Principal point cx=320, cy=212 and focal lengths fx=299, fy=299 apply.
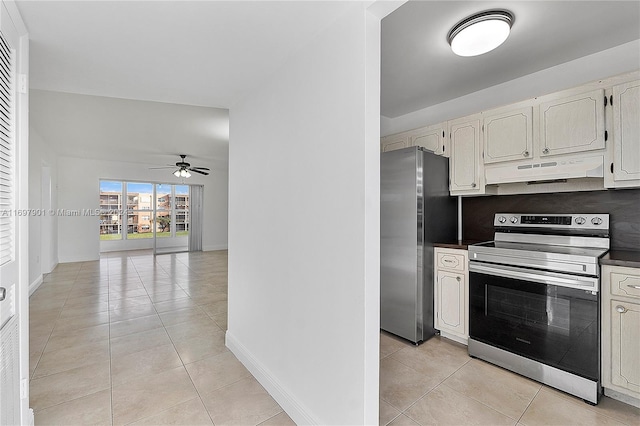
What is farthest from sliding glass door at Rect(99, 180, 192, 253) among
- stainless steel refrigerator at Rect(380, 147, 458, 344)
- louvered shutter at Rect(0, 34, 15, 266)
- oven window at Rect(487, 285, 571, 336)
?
oven window at Rect(487, 285, 571, 336)

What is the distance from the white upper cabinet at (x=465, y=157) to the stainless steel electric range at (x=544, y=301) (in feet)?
1.72

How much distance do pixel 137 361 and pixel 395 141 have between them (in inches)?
133

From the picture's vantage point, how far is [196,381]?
2.23m

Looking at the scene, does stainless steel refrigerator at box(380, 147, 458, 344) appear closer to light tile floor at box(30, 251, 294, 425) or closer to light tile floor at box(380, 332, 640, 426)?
light tile floor at box(380, 332, 640, 426)

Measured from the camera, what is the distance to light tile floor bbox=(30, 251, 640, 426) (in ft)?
6.08

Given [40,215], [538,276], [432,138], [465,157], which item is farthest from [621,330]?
[40,215]

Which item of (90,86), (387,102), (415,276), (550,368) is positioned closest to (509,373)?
(550,368)

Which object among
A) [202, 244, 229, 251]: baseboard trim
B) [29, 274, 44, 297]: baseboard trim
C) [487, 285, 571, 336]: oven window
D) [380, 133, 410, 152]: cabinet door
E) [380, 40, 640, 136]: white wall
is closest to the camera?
[487, 285, 571, 336]: oven window

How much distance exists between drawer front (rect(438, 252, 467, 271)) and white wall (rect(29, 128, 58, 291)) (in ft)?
18.6

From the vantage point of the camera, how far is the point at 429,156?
2.90 meters

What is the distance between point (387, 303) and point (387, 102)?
2305mm

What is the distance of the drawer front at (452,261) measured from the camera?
277 centimetres

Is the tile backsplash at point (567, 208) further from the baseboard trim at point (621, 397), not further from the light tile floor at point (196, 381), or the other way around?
the light tile floor at point (196, 381)

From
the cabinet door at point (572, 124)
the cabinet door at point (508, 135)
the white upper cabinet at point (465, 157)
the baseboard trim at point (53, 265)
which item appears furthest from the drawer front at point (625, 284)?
the baseboard trim at point (53, 265)
